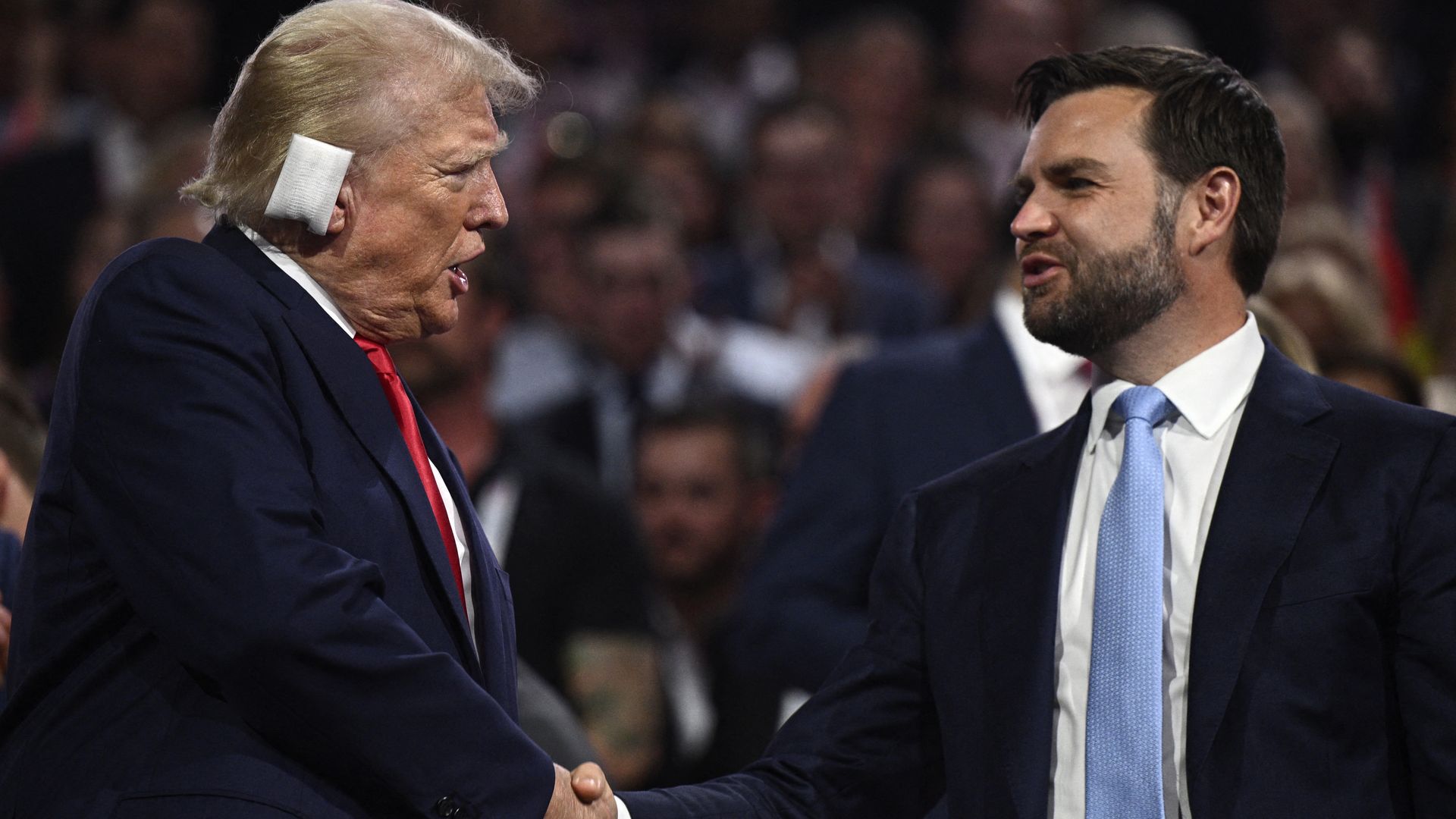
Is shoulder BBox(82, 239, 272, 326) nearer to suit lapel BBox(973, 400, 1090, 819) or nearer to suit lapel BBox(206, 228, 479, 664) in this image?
suit lapel BBox(206, 228, 479, 664)

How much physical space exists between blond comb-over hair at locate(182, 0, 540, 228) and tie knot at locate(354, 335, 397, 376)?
23 centimetres

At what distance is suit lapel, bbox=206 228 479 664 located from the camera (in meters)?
2.63

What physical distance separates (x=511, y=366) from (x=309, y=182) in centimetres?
415

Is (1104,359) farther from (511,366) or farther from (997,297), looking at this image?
(511,366)

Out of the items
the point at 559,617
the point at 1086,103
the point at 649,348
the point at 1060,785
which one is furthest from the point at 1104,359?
the point at 649,348

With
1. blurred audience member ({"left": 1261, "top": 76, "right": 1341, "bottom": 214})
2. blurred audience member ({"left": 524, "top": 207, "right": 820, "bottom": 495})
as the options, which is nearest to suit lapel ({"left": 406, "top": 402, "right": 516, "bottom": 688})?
blurred audience member ({"left": 524, "top": 207, "right": 820, "bottom": 495})

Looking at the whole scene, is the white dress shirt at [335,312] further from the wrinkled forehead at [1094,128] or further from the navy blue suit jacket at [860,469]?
the navy blue suit jacket at [860,469]

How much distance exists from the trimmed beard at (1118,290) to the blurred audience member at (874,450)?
0.99 meters

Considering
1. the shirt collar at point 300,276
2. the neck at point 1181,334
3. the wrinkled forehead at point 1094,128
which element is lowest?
the shirt collar at point 300,276

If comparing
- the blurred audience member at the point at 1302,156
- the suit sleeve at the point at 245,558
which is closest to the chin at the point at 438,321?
the suit sleeve at the point at 245,558

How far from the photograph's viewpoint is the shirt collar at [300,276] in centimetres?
272

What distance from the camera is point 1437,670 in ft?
8.43

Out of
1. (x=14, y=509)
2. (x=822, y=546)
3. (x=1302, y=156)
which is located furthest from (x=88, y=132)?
(x=1302, y=156)

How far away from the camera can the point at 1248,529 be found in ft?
9.05
